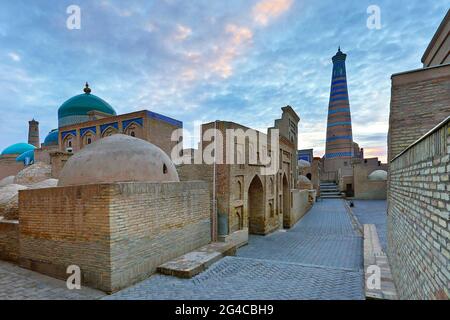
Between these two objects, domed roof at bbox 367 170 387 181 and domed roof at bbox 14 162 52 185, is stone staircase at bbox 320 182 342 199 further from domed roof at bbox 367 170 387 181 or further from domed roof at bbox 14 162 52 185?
domed roof at bbox 14 162 52 185

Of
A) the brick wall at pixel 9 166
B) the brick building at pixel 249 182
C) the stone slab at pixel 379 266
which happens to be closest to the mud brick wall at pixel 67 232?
the brick building at pixel 249 182

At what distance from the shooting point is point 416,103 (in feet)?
20.4

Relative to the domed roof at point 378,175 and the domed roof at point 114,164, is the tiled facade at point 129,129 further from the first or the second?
the domed roof at point 378,175

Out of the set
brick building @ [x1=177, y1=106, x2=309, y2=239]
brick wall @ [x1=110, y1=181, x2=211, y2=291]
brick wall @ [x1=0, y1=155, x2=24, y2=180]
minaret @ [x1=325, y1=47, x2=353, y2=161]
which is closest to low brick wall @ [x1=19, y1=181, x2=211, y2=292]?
brick wall @ [x1=110, y1=181, x2=211, y2=291]

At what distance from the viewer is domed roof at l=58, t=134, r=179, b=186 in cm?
655

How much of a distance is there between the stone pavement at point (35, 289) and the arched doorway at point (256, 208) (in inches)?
360

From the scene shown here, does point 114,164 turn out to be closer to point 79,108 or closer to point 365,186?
point 79,108

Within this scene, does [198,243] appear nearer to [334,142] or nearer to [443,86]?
[443,86]

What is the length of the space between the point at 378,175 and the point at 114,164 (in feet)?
90.0

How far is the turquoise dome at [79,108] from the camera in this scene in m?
21.3

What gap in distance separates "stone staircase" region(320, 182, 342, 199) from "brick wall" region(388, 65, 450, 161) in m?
25.0

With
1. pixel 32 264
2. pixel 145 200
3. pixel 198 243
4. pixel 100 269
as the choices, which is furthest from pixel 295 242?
pixel 32 264

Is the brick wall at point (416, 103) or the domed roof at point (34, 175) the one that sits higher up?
the brick wall at point (416, 103)

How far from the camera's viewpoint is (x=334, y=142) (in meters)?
37.6
